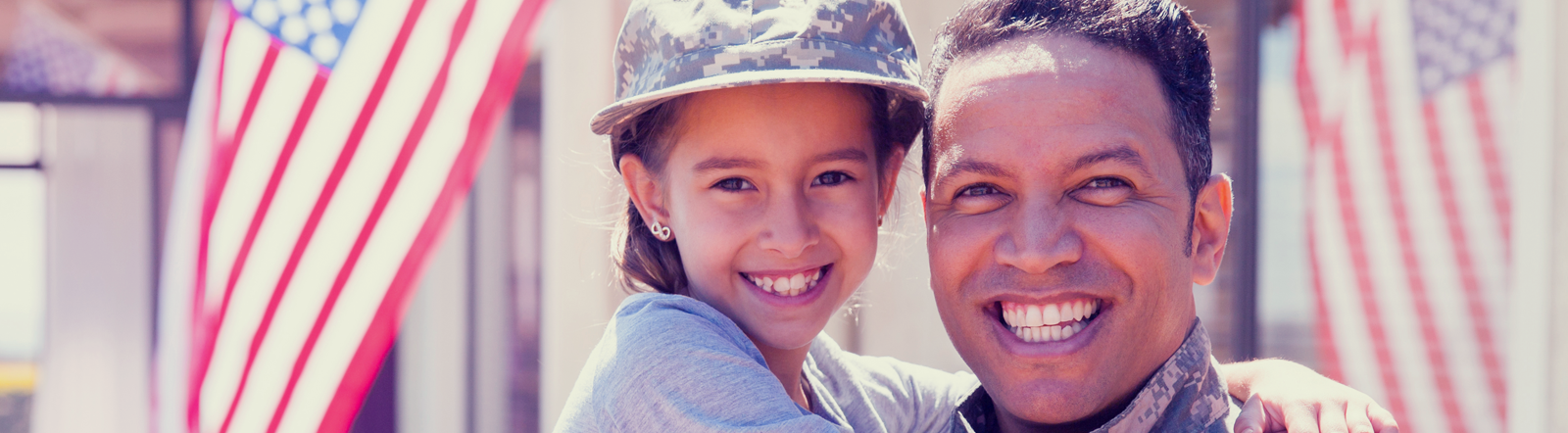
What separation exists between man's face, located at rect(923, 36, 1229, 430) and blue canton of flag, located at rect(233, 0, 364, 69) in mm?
3203

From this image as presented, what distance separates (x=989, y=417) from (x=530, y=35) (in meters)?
3.02

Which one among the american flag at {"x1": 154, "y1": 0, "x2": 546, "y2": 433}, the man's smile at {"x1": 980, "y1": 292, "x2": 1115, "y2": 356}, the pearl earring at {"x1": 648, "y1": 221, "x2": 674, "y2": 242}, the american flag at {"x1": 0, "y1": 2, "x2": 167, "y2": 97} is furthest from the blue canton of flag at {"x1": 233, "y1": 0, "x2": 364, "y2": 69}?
the man's smile at {"x1": 980, "y1": 292, "x2": 1115, "y2": 356}

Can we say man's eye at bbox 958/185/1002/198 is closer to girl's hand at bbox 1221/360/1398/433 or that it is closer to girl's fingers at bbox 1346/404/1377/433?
girl's hand at bbox 1221/360/1398/433

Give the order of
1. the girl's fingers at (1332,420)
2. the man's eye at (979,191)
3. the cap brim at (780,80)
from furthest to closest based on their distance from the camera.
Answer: the cap brim at (780,80) → the man's eye at (979,191) → the girl's fingers at (1332,420)

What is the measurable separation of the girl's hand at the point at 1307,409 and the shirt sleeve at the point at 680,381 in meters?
0.63

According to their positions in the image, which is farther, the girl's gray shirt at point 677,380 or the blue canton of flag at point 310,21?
the blue canton of flag at point 310,21

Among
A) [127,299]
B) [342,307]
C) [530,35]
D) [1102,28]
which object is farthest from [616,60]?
[127,299]

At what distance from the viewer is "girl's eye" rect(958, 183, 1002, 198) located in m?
1.60

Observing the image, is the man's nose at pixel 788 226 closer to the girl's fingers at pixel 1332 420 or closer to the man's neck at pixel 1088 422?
the man's neck at pixel 1088 422

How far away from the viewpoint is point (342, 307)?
13.7ft

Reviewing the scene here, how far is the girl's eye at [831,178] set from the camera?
74.9 inches

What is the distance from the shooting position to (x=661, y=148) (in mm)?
2014

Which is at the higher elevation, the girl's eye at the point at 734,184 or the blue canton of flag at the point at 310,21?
the blue canton of flag at the point at 310,21

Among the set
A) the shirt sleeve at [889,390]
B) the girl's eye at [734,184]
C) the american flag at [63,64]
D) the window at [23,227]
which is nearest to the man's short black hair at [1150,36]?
the girl's eye at [734,184]
